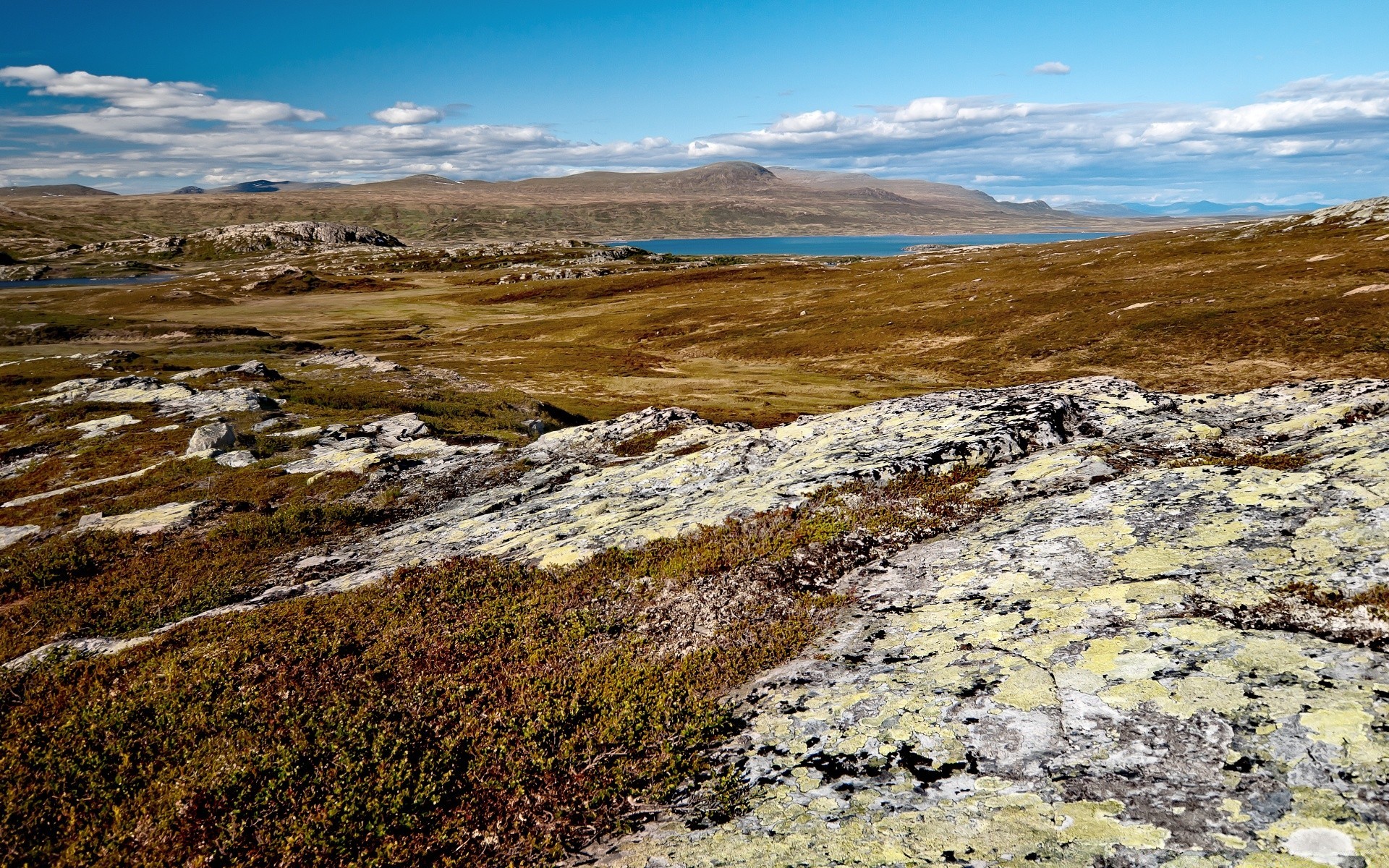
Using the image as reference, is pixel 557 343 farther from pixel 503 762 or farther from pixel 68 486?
pixel 503 762

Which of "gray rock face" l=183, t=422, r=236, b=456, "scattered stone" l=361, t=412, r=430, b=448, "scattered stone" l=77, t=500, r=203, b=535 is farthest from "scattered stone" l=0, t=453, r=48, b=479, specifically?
"scattered stone" l=361, t=412, r=430, b=448

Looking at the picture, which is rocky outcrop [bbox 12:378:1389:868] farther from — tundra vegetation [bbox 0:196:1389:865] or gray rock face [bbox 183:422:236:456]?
gray rock face [bbox 183:422:236:456]

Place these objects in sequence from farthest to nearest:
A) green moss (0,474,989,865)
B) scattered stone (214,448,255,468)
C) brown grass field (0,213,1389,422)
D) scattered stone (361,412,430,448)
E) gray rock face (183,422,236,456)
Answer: brown grass field (0,213,1389,422), scattered stone (361,412,430,448), gray rock face (183,422,236,456), scattered stone (214,448,255,468), green moss (0,474,989,865)

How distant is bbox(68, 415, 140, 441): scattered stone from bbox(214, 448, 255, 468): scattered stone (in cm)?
1614

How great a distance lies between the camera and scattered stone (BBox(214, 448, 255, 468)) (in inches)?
1315

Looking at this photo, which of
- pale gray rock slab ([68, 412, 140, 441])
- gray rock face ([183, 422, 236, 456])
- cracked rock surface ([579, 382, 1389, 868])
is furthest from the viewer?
pale gray rock slab ([68, 412, 140, 441])

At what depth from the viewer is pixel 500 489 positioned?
87.2 ft

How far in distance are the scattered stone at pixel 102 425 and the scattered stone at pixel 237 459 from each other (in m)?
16.1

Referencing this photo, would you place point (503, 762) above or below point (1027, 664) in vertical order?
below

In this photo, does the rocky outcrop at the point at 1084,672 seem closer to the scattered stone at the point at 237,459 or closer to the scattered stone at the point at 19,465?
the scattered stone at the point at 237,459

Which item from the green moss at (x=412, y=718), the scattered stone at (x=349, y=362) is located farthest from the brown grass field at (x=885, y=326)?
the green moss at (x=412, y=718)

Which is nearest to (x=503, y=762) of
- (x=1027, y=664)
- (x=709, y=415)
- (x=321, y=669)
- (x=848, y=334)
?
(x=321, y=669)

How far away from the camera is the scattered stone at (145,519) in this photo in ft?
83.0

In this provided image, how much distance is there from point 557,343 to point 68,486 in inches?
3105
